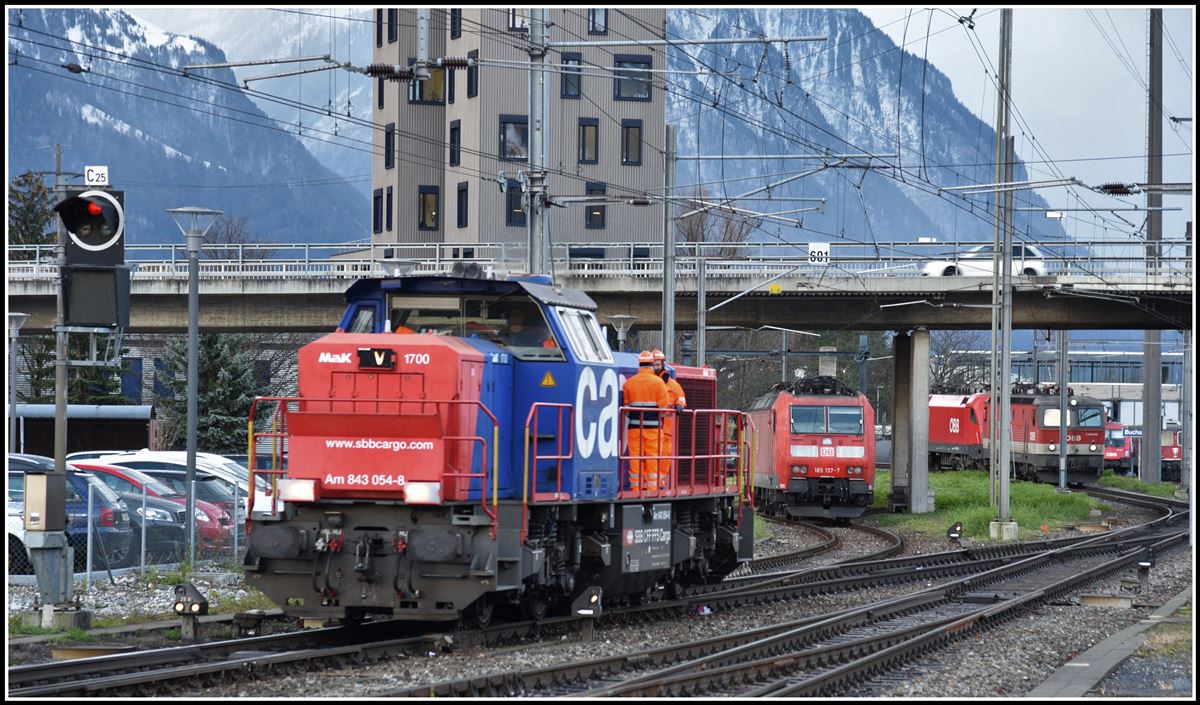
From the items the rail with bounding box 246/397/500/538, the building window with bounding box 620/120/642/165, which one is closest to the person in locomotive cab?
the rail with bounding box 246/397/500/538

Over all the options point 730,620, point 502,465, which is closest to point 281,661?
point 502,465

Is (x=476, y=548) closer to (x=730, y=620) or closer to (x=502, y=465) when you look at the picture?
(x=502, y=465)

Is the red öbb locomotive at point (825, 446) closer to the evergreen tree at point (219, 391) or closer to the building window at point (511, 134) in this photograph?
the evergreen tree at point (219, 391)

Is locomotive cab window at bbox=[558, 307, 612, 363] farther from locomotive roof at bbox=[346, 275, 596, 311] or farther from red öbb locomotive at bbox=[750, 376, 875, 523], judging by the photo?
red öbb locomotive at bbox=[750, 376, 875, 523]

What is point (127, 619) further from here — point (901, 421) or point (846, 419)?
point (901, 421)

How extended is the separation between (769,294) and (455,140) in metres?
26.6

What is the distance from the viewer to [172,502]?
24312 mm

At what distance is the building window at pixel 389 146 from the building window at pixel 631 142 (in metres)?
12.0

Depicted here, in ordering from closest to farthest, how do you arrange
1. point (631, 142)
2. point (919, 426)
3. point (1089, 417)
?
point (919, 426), point (1089, 417), point (631, 142)

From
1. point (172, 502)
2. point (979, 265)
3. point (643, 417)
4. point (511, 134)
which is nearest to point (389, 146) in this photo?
point (511, 134)

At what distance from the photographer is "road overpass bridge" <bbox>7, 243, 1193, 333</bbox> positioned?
41.7m

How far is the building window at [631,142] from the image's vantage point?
212 ft

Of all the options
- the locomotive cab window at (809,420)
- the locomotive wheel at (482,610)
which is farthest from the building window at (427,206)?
the locomotive wheel at (482,610)

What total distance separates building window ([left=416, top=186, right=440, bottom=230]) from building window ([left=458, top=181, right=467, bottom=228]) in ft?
10.3
